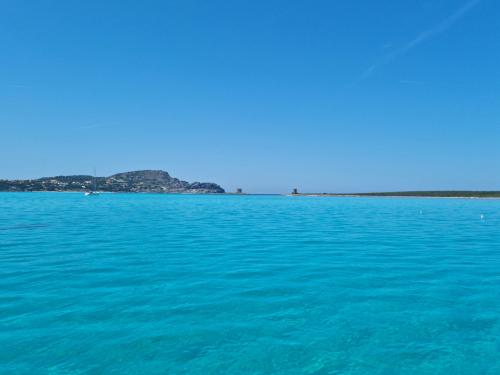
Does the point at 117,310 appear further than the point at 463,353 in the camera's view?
Yes

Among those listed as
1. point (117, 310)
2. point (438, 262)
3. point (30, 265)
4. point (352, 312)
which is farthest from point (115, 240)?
point (438, 262)

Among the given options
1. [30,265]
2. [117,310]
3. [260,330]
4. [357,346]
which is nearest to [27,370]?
[117,310]

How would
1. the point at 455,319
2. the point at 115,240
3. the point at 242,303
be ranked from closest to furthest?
the point at 455,319 → the point at 242,303 → the point at 115,240

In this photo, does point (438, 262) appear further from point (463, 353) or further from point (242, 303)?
point (242, 303)

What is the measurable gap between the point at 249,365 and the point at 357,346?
243cm

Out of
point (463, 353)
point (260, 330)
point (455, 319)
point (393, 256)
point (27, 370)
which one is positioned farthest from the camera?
point (393, 256)

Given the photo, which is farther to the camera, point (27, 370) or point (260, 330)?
Result: point (260, 330)

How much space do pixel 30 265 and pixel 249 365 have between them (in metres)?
11.9

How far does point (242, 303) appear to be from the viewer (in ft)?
30.2

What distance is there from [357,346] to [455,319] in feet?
10.9

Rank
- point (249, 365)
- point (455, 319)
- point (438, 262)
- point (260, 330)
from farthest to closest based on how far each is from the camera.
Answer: point (438, 262), point (455, 319), point (260, 330), point (249, 365)

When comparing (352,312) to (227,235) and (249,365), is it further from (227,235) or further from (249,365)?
(227,235)

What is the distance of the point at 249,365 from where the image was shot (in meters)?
6.11

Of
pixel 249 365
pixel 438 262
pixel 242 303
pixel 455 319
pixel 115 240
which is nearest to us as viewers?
pixel 249 365
